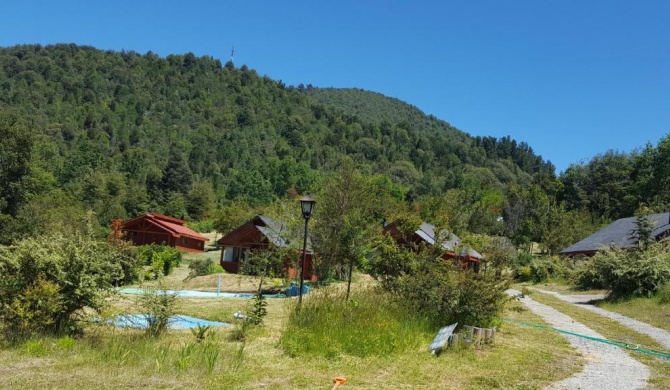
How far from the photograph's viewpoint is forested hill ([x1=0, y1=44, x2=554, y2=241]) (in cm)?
8612

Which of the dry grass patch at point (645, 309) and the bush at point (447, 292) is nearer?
the bush at point (447, 292)

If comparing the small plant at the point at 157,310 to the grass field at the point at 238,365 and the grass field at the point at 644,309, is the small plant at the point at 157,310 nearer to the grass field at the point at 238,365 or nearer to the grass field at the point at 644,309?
the grass field at the point at 238,365

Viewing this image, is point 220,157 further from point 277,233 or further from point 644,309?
point 644,309

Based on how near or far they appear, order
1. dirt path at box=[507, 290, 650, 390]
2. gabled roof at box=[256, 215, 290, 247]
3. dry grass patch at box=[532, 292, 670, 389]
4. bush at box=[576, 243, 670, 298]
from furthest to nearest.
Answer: gabled roof at box=[256, 215, 290, 247]
bush at box=[576, 243, 670, 298]
dry grass patch at box=[532, 292, 670, 389]
dirt path at box=[507, 290, 650, 390]

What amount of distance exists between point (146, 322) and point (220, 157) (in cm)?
11524

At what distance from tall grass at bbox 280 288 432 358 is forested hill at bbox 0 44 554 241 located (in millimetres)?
38112

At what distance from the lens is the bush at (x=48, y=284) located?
7.82 m

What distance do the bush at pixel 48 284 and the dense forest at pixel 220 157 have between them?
20.1 m

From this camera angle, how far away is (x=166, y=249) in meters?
36.2

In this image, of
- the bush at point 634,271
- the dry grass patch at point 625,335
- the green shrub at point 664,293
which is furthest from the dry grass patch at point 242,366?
the bush at point 634,271

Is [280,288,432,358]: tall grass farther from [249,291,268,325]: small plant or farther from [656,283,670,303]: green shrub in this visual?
[656,283,670,303]: green shrub

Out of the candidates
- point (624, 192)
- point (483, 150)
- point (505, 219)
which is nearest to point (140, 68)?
point (483, 150)

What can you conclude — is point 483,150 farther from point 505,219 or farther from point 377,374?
point 377,374

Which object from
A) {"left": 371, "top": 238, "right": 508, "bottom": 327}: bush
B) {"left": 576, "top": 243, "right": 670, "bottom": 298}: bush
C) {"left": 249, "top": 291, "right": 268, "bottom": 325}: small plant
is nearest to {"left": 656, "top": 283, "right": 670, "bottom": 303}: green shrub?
{"left": 576, "top": 243, "right": 670, "bottom": 298}: bush
